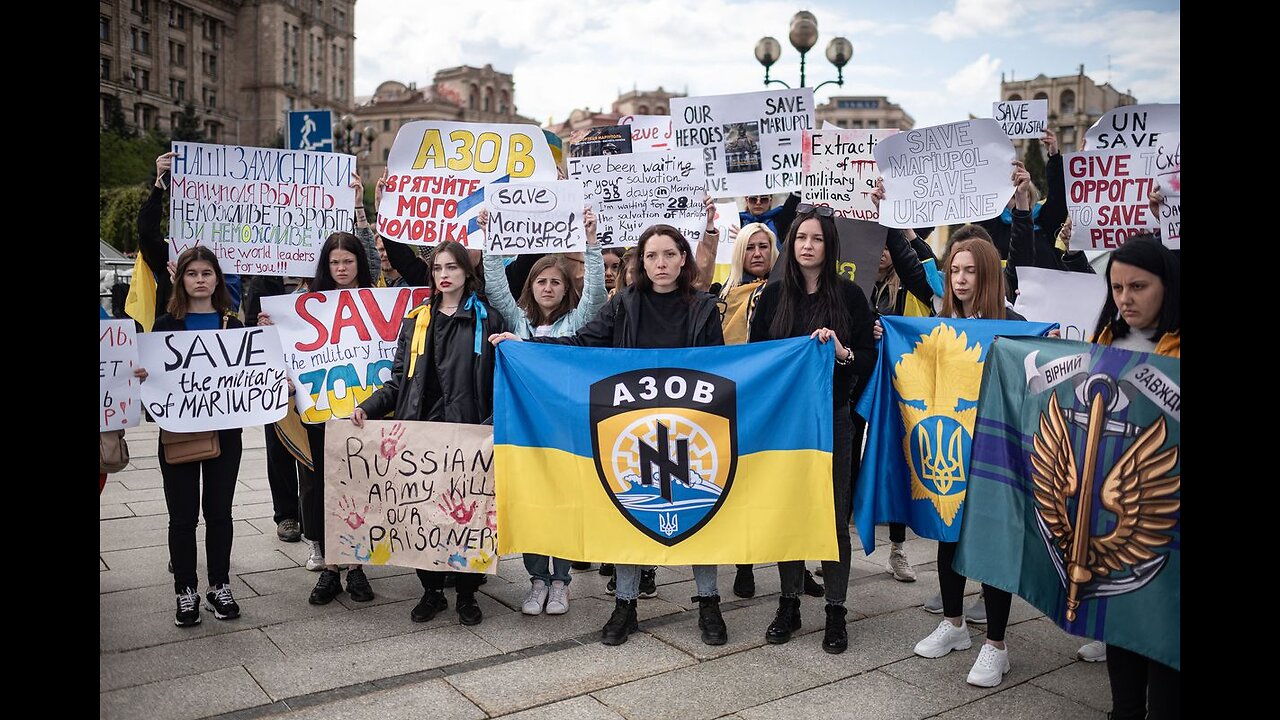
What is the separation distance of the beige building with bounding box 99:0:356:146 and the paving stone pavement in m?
80.0

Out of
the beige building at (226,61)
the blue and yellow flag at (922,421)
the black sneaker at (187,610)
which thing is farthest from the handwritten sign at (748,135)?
the beige building at (226,61)

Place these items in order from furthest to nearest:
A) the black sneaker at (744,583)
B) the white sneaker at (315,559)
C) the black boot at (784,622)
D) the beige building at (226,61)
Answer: the beige building at (226,61), the white sneaker at (315,559), the black sneaker at (744,583), the black boot at (784,622)

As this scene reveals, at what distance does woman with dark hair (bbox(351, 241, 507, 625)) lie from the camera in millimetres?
4793

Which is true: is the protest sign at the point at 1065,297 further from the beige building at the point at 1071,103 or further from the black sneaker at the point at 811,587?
the beige building at the point at 1071,103

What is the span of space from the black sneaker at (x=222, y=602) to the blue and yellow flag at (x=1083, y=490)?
327cm

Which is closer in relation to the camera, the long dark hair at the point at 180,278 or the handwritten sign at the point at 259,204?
the long dark hair at the point at 180,278

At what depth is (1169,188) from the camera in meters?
4.08

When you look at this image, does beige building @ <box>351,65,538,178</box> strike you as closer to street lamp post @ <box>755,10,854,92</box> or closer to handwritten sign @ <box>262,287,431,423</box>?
street lamp post @ <box>755,10,854,92</box>

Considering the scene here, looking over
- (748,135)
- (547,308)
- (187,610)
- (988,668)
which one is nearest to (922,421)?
(988,668)

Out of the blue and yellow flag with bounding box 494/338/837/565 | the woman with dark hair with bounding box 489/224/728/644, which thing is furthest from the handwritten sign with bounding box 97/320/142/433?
the blue and yellow flag with bounding box 494/338/837/565

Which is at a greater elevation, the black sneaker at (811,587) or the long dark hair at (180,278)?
the long dark hair at (180,278)

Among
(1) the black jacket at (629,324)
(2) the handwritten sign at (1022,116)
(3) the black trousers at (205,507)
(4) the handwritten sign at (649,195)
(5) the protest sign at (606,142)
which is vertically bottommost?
(3) the black trousers at (205,507)

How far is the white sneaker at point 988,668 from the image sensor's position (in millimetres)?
3949
